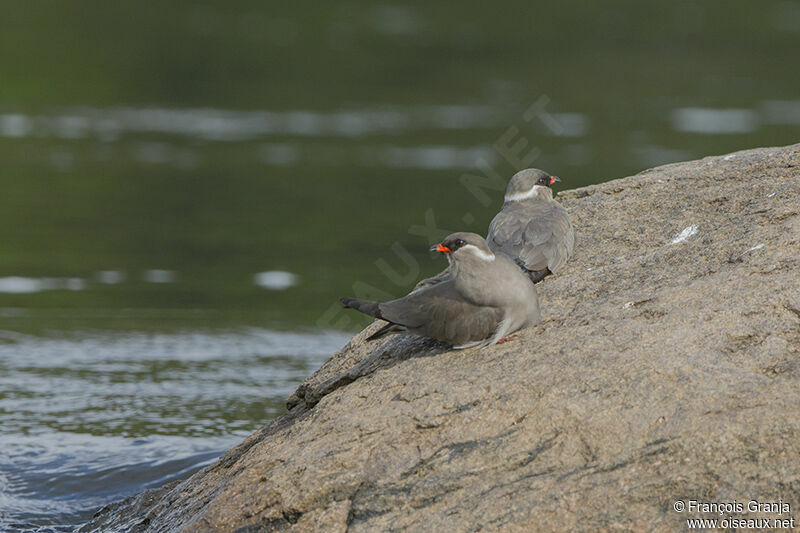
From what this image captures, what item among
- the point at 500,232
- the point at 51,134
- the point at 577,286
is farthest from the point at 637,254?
the point at 51,134

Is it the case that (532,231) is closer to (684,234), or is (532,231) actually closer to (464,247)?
(684,234)

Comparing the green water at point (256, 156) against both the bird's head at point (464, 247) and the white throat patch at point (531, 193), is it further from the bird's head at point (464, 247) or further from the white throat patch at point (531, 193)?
the bird's head at point (464, 247)

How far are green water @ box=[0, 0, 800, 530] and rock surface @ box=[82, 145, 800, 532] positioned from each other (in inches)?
124

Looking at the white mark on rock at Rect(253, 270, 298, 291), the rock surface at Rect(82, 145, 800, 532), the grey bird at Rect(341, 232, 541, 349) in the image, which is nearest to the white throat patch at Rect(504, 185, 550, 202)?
the rock surface at Rect(82, 145, 800, 532)

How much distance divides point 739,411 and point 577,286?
5.61 feet

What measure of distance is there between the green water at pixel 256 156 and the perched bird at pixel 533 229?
320 cm

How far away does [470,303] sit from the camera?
598 centimetres

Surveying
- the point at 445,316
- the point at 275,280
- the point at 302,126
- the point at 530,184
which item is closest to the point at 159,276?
the point at 275,280

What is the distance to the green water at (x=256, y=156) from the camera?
420 inches

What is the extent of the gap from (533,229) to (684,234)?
0.95 meters

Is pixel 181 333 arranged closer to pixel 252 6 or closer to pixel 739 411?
pixel 739 411

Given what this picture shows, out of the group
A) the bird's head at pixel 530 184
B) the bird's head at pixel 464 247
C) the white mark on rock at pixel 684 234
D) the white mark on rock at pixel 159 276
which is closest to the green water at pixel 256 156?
the white mark on rock at pixel 159 276

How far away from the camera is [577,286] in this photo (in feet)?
22.0

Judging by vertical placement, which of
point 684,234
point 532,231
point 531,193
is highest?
point 531,193
